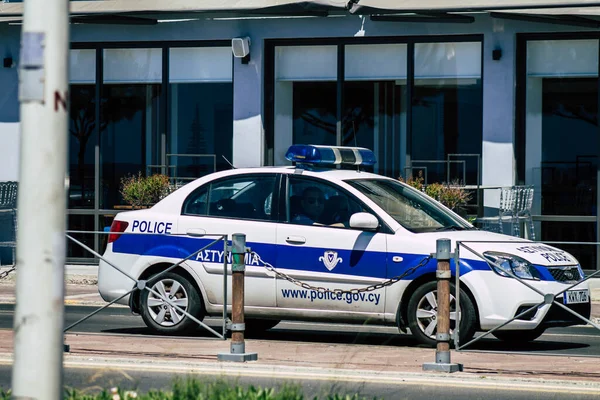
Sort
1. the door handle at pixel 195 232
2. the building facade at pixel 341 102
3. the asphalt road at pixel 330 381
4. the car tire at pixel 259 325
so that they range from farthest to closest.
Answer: the building facade at pixel 341 102, the car tire at pixel 259 325, the door handle at pixel 195 232, the asphalt road at pixel 330 381

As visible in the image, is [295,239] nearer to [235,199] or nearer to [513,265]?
[235,199]

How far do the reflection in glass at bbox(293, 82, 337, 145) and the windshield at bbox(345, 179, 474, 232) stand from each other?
23.3ft

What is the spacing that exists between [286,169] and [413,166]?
23.5 ft

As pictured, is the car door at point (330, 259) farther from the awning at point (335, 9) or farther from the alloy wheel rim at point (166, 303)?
the awning at point (335, 9)

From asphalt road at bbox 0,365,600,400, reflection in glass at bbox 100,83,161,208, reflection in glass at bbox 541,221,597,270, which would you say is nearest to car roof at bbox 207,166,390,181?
asphalt road at bbox 0,365,600,400

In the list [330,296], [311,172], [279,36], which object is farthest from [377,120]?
[330,296]

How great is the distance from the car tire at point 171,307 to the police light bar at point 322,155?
61.8 inches

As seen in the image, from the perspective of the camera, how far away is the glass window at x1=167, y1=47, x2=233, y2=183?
64.2 ft

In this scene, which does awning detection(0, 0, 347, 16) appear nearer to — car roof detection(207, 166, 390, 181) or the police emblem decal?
car roof detection(207, 166, 390, 181)

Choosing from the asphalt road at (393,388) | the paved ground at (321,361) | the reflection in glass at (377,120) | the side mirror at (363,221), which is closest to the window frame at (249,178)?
the side mirror at (363,221)

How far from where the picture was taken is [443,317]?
9367 mm

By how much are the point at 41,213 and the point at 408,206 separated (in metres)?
7.44

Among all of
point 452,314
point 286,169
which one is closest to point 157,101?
point 286,169

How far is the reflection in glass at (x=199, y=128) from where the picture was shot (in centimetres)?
1958
